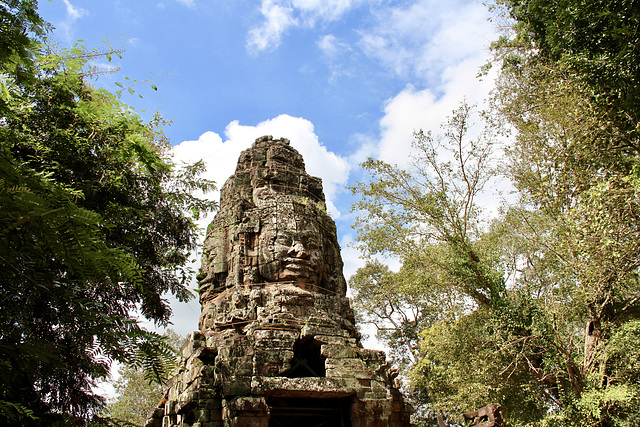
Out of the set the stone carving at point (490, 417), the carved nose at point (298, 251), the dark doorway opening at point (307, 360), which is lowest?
the stone carving at point (490, 417)

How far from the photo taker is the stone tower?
8.24 meters

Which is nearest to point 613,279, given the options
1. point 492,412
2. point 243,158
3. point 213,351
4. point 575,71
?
point 492,412

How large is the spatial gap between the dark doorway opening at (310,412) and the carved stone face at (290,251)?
2.84 m

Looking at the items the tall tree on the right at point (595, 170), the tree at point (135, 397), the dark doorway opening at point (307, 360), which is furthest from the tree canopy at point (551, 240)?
the tree at point (135, 397)

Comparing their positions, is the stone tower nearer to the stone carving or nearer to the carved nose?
the carved nose

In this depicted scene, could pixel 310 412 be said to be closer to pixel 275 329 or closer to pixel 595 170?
pixel 275 329

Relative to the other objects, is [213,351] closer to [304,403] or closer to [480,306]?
[304,403]

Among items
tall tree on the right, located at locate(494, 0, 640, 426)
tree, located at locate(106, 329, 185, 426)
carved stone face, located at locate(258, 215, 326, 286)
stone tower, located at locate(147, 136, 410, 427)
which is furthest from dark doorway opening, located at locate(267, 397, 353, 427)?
tree, located at locate(106, 329, 185, 426)

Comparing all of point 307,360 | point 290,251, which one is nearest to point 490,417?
point 307,360

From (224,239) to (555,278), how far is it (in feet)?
30.7

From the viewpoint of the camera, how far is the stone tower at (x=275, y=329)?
27.0 feet

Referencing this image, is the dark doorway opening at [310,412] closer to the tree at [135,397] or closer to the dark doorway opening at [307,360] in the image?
the dark doorway opening at [307,360]

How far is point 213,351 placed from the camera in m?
8.97

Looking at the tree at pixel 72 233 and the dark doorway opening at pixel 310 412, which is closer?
the tree at pixel 72 233
